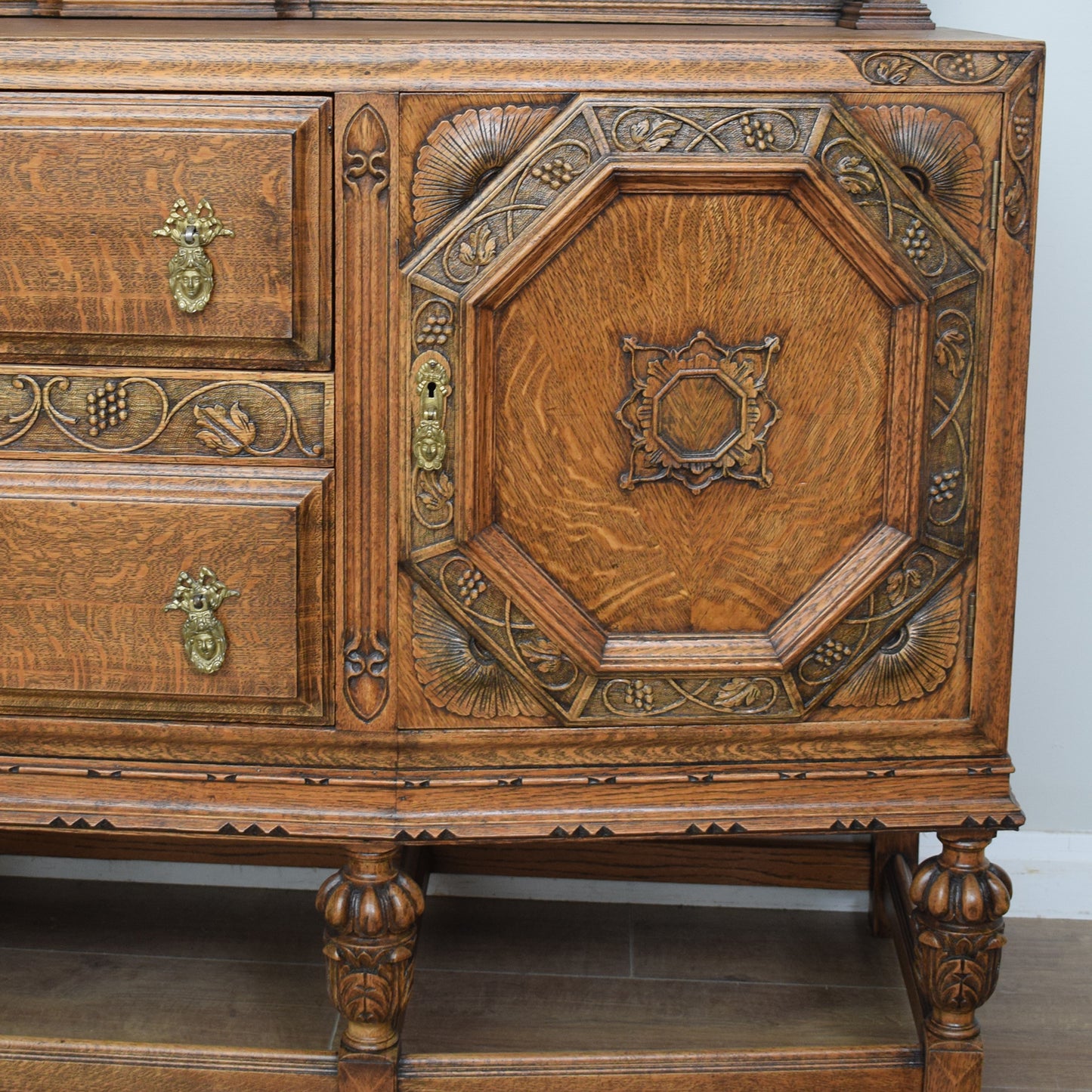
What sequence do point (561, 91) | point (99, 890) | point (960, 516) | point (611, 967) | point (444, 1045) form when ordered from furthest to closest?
point (99, 890), point (611, 967), point (444, 1045), point (960, 516), point (561, 91)

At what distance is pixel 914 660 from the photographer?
1279 mm

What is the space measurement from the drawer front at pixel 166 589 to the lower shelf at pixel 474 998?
41cm

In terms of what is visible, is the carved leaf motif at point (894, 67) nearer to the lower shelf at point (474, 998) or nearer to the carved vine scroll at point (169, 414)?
the carved vine scroll at point (169, 414)

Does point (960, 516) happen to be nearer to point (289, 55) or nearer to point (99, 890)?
point (289, 55)

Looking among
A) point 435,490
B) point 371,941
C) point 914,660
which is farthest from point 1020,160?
point 371,941

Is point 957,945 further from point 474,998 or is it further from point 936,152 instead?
point 936,152

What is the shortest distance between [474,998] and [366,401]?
0.80 meters

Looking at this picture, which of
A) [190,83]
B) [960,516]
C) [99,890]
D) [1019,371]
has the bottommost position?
[99,890]

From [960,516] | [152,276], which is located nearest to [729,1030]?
[960,516]

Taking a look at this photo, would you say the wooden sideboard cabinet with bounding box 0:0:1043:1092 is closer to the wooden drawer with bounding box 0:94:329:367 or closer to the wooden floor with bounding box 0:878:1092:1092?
the wooden drawer with bounding box 0:94:329:367

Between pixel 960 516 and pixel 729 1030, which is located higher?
pixel 960 516

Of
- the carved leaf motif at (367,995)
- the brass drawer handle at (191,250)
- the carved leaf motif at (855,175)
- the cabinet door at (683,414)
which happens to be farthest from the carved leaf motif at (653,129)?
the carved leaf motif at (367,995)

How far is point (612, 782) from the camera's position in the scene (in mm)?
1290

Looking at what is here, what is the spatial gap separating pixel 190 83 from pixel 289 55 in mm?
88
